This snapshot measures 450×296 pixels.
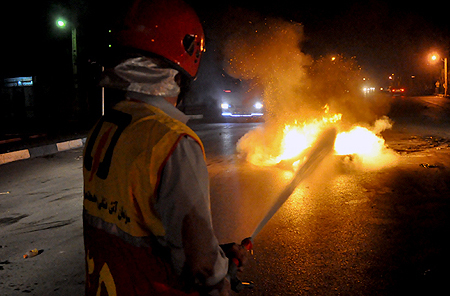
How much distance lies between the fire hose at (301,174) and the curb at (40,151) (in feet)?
30.1

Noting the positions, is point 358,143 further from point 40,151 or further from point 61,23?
point 61,23

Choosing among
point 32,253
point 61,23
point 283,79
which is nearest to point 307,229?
point 32,253

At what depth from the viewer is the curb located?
11125 millimetres

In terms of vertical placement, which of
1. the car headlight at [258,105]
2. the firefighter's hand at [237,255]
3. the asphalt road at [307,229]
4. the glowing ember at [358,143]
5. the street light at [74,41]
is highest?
the street light at [74,41]

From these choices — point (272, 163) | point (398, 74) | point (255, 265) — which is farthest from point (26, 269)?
point (398, 74)

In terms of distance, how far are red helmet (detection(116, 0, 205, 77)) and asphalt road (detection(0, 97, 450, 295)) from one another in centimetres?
250

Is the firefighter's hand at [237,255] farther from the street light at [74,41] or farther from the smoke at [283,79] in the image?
→ the street light at [74,41]

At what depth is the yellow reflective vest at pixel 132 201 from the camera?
121 centimetres

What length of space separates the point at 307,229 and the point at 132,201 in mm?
3814

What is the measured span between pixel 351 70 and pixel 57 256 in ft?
34.5

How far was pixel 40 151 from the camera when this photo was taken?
40.5 ft

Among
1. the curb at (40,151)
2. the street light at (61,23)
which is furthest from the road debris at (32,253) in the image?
the street light at (61,23)

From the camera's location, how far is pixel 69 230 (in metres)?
4.99

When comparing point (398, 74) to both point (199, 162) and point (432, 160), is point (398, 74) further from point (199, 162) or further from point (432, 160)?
point (199, 162)
